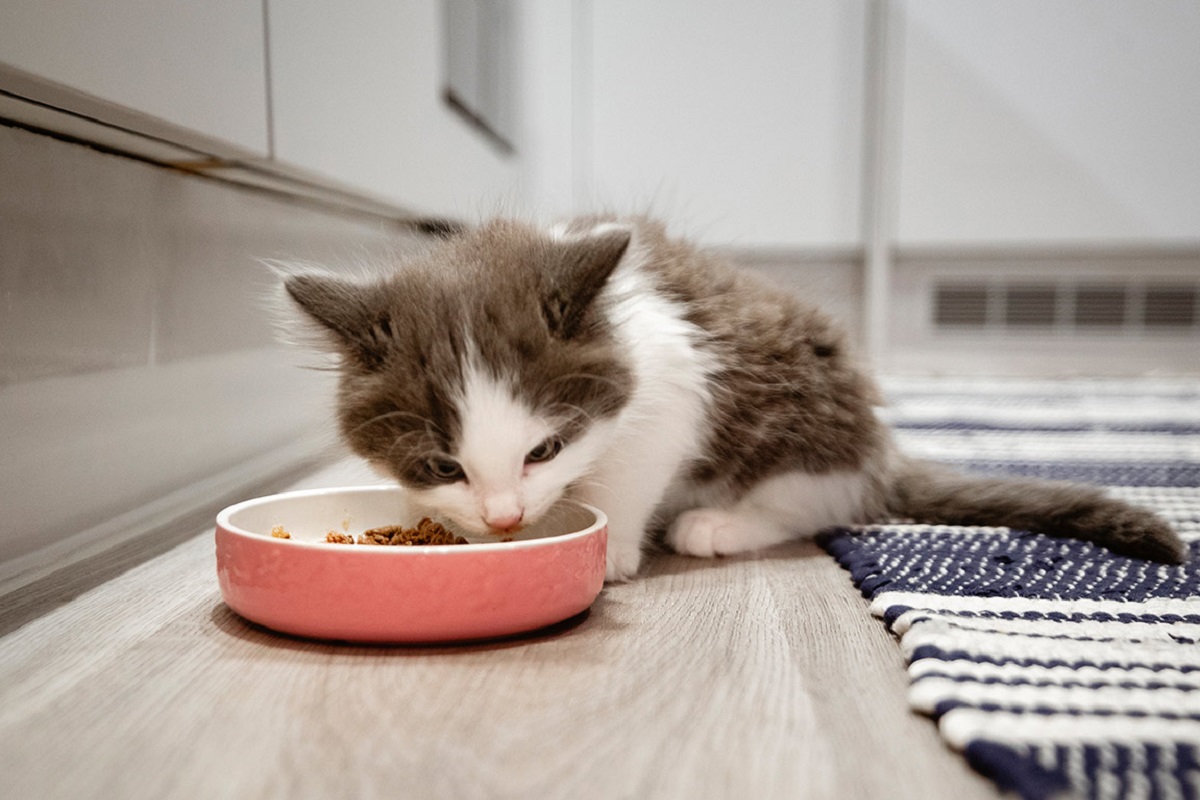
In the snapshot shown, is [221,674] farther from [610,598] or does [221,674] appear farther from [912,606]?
[912,606]

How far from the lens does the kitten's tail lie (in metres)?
1.24

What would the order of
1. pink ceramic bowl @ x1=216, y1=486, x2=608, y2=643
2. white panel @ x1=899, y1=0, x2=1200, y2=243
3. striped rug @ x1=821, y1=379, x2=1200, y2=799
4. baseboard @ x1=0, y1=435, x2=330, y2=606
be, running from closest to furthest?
striped rug @ x1=821, y1=379, x2=1200, y2=799
pink ceramic bowl @ x1=216, y1=486, x2=608, y2=643
baseboard @ x1=0, y1=435, x2=330, y2=606
white panel @ x1=899, y1=0, x2=1200, y2=243

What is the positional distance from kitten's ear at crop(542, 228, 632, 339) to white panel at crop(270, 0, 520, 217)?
455mm

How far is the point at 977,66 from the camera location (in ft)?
12.7

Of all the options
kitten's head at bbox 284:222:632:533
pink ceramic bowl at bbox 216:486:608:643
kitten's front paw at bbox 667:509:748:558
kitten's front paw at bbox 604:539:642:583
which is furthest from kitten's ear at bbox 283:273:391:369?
kitten's front paw at bbox 667:509:748:558

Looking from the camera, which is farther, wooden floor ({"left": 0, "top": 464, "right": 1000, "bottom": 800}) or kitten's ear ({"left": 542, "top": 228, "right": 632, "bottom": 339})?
kitten's ear ({"left": 542, "top": 228, "right": 632, "bottom": 339})

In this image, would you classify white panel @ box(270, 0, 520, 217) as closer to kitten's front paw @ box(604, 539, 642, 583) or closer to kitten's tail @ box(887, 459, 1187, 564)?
kitten's front paw @ box(604, 539, 642, 583)

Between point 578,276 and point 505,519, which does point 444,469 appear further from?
point 578,276

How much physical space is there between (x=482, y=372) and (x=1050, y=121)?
3.68 m

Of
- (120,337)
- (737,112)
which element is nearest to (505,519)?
(120,337)

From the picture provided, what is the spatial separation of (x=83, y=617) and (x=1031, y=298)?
4015mm

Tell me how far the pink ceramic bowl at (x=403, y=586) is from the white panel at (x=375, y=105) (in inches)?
28.4

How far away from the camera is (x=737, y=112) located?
13.6 ft

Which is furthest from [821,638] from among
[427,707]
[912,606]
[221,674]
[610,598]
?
[221,674]
